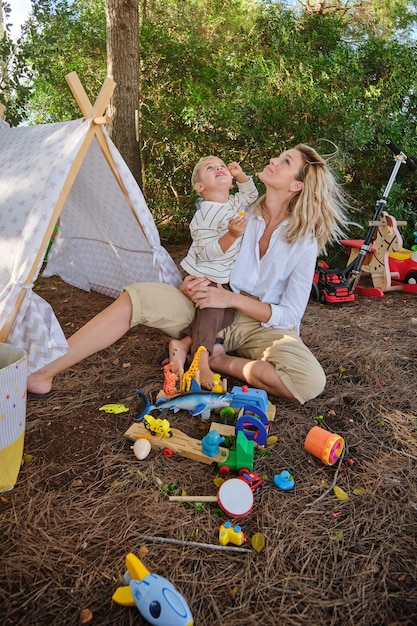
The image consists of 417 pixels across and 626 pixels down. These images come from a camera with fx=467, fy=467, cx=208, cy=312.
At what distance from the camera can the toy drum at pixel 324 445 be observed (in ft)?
6.16

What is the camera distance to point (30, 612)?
4.17ft

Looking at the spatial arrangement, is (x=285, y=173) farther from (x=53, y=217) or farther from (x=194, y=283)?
(x=53, y=217)

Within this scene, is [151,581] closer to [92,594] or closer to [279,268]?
[92,594]

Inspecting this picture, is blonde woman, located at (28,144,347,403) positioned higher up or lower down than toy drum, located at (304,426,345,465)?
higher up

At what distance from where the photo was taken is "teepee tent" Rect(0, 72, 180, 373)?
2.06 metres

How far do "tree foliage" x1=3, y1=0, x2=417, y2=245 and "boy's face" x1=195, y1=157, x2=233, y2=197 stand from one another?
6.78 feet

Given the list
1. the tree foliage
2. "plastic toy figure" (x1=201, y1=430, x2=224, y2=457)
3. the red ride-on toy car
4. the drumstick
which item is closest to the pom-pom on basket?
the drumstick

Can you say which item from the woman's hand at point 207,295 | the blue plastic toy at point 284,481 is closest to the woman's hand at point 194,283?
the woman's hand at point 207,295

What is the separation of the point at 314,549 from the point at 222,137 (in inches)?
163

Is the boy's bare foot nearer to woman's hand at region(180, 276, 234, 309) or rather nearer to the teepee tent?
woman's hand at region(180, 276, 234, 309)

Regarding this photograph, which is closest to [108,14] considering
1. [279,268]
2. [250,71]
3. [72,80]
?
[250,71]

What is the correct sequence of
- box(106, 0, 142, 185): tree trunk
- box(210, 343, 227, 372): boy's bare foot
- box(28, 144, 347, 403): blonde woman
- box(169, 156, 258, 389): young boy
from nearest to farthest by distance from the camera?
box(28, 144, 347, 403): blonde woman < box(169, 156, 258, 389): young boy < box(210, 343, 227, 372): boy's bare foot < box(106, 0, 142, 185): tree trunk

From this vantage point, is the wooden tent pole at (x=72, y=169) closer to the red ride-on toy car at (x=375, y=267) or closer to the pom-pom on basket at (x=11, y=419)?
the pom-pom on basket at (x=11, y=419)

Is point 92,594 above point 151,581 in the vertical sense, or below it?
below
